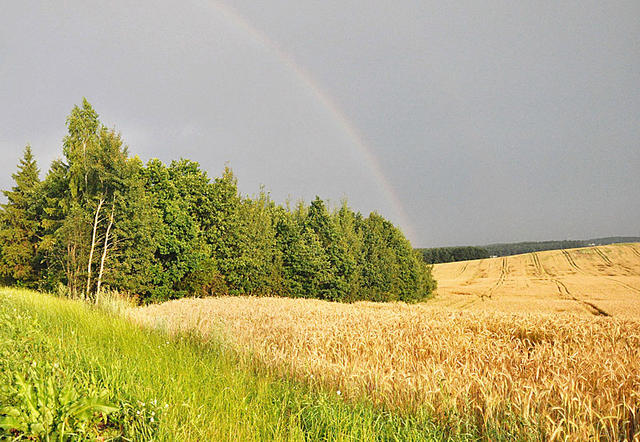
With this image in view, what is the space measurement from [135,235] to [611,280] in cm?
6506

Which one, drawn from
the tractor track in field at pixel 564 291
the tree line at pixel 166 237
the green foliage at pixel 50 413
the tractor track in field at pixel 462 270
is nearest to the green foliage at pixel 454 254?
the tractor track in field at pixel 462 270

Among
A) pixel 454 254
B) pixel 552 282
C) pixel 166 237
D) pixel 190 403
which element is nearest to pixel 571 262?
pixel 552 282

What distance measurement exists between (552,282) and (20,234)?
66652 millimetres

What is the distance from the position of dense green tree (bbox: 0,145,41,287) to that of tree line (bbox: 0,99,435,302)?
0.10m

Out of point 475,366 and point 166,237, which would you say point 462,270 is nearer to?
point 166,237

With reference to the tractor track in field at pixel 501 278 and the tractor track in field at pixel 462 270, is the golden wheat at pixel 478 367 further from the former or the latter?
the tractor track in field at pixel 462 270

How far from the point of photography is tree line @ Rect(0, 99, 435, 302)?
65.3 ft

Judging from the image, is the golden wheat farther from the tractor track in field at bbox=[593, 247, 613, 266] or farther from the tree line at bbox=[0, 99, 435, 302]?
the tractor track in field at bbox=[593, 247, 613, 266]

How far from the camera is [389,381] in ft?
12.9

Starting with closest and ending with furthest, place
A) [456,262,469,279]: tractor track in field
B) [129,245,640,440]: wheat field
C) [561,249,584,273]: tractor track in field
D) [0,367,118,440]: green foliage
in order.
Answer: [0,367,118,440]: green foliage
[129,245,640,440]: wheat field
[561,249,584,273]: tractor track in field
[456,262,469,279]: tractor track in field

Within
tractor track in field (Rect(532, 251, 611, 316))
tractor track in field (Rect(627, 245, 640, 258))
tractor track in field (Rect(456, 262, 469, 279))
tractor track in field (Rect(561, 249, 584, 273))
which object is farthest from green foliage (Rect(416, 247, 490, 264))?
tractor track in field (Rect(627, 245, 640, 258))

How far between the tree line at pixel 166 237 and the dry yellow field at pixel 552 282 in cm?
1287

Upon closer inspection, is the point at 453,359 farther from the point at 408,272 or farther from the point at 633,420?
the point at 408,272

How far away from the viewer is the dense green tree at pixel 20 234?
2939cm
